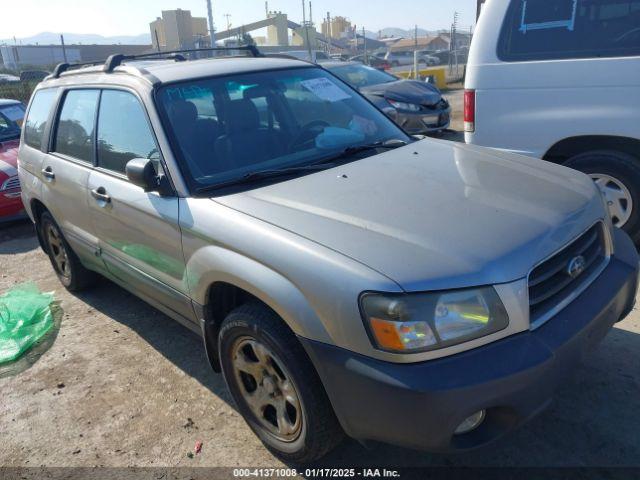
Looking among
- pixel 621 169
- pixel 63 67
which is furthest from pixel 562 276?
pixel 63 67

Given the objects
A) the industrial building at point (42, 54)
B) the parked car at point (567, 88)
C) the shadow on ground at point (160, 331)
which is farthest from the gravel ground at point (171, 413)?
the industrial building at point (42, 54)

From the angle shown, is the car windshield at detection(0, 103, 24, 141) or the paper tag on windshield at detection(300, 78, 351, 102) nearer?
the paper tag on windshield at detection(300, 78, 351, 102)

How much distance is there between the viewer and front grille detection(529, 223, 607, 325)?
2.05m

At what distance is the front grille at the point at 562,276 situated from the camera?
2055 millimetres

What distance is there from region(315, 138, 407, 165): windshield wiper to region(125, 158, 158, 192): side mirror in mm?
891

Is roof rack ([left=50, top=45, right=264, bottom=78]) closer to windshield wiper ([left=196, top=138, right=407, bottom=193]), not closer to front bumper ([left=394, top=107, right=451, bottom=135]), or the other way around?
windshield wiper ([left=196, top=138, right=407, bottom=193])

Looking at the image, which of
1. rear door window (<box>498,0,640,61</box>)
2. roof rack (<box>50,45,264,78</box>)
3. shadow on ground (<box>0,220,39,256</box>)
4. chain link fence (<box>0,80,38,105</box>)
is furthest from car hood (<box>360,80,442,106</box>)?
chain link fence (<box>0,80,38,105</box>)

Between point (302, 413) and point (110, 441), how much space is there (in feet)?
4.11

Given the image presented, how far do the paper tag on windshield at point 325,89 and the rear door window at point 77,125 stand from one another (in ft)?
4.51

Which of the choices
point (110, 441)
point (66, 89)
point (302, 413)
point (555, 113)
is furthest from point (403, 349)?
point (66, 89)

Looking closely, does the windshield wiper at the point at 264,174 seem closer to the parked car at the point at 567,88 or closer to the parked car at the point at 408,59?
the parked car at the point at 567,88

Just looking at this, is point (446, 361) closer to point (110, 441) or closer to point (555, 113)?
point (110, 441)

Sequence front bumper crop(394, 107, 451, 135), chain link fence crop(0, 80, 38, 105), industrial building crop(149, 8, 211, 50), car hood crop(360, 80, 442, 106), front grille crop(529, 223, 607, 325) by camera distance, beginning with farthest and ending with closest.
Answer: industrial building crop(149, 8, 211, 50), chain link fence crop(0, 80, 38, 105), car hood crop(360, 80, 442, 106), front bumper crop(394, 107, 451, 135), front grille crop(529, 223, 607, 325)

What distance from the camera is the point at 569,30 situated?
4047 mm
